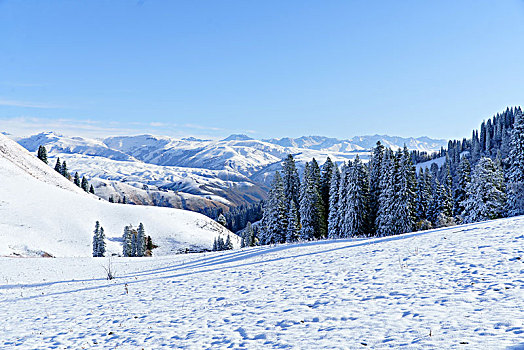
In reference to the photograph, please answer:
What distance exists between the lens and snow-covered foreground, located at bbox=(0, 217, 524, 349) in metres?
7.65

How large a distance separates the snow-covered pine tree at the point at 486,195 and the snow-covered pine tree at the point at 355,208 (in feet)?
38.7

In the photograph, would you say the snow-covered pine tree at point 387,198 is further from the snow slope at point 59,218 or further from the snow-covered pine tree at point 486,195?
the snow slope at point 59,218

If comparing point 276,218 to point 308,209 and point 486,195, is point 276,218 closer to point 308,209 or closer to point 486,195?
point 308,209

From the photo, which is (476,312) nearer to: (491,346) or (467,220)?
(491,346)

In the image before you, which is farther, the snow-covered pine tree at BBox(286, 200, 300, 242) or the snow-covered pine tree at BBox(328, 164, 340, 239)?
the snow-covered pine tree at BBox(286, 200, 300, 242)

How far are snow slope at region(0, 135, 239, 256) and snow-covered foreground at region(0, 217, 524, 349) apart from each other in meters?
52.1

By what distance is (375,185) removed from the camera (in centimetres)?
4444

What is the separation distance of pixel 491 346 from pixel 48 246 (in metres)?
74.0

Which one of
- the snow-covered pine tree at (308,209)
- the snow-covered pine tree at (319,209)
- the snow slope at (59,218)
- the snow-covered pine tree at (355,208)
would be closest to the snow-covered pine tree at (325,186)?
the snow-covered pine tree at (319,209)

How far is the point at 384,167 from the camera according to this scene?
41.0 meters

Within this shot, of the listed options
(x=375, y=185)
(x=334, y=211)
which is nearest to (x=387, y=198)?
(x=375, y=185)

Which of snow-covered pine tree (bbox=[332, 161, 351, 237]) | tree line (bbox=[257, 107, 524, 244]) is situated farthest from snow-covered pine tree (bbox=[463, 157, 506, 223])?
snow-covered pine tree (bbox=[332, 161, 351, 237])

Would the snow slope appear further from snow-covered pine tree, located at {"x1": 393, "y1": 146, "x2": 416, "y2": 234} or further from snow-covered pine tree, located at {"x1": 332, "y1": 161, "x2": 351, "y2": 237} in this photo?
snow-covered pine tree, located at {"x1": 393, "y1": 146, "x2": 416, "y2": 234}

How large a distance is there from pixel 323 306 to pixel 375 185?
37.1 meters
